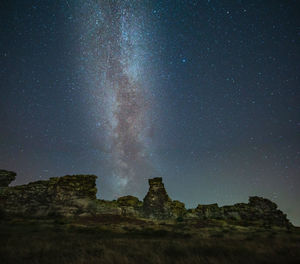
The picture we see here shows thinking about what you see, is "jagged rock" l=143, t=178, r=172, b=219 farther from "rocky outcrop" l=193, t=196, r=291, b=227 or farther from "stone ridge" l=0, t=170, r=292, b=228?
"rocky outcrop" l=193, t=196, r=291, b=227

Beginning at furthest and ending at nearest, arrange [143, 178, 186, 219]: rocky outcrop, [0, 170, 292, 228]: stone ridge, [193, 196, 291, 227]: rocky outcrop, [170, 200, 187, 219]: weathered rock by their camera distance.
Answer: [193, 196, 291, 227]: rocky outcrop, [170, 200, 187, 219]: weathered rock, [143, 178, 186, 219]: rocky outcrop, [0, 170, 292, 228]: stone ridge

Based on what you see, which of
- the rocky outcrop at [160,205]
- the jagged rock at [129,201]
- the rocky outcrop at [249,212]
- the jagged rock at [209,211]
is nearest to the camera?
the jagged rock at [129,201]

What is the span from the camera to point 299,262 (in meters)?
4.34

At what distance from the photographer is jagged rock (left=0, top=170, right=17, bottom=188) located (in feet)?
72.4

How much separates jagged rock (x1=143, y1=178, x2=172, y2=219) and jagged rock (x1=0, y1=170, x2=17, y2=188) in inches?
880

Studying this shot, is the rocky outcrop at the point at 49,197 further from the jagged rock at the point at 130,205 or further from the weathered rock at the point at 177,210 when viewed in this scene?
the weathered rock at the point at 177,210

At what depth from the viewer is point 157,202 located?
29484mm

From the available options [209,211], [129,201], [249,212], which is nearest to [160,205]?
Answer: [129,201]

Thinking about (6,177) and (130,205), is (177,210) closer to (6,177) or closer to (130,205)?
(130,205)

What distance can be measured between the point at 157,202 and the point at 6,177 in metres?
25.2

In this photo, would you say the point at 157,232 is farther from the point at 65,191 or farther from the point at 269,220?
the point at 269,220

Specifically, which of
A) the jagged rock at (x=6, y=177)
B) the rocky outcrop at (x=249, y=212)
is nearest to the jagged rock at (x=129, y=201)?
the rocky outcrop at (x=249, y=212)

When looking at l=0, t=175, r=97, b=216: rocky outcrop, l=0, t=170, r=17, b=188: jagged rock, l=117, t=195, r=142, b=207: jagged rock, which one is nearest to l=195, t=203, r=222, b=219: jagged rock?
l=117, t=195, r=142, b=207: jagged rock

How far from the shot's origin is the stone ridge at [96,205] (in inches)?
795
